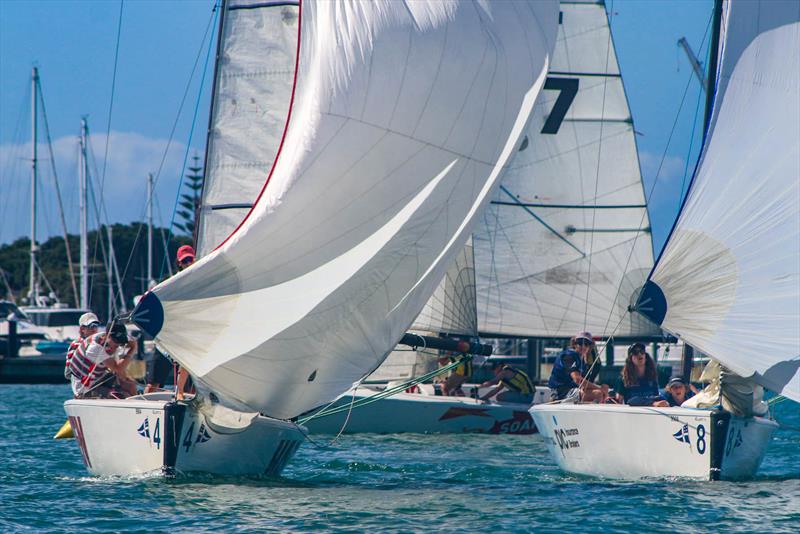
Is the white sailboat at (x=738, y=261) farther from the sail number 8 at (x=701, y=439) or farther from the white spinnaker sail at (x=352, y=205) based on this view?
the white spinnaker sail at (x=352, y=205)

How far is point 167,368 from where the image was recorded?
14867 millimetres

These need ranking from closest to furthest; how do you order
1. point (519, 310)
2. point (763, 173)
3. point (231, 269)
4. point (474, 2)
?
point (231, 269), point (474, 2), point (763, 173), point (519, 310)

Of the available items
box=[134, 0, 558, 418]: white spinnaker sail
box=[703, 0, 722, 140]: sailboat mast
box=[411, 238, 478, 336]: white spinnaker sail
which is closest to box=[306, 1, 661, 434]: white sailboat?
box=[411, 238, 478, 336]: white spinnaker sail

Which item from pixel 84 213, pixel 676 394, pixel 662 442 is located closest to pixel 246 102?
pixel 676 394

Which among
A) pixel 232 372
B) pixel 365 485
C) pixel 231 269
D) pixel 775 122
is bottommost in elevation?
pixel 365 485

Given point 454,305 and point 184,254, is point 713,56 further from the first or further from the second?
point 454,305

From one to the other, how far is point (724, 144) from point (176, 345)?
6.17 meters

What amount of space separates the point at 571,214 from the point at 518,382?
14.2ft

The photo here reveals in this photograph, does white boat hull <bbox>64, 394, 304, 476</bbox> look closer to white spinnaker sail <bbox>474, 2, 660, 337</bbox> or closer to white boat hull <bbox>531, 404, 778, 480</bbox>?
white boat hull <bbox>531, 404, 778, 480</bbox>

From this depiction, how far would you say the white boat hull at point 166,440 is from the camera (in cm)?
1239

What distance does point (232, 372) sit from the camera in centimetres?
1148

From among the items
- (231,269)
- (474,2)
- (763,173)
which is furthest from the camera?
(763,173)

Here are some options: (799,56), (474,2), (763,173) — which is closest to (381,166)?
A: (474,2)

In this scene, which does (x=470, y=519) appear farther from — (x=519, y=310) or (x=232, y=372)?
(x=519, y=310)
